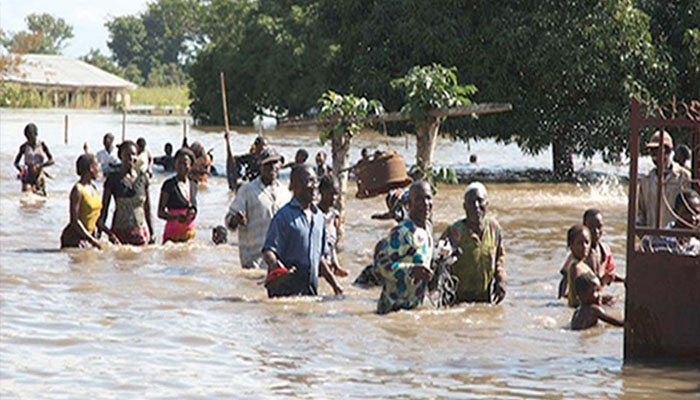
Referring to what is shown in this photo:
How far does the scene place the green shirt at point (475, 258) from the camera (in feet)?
33.2

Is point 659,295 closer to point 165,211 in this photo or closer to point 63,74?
point 165,211

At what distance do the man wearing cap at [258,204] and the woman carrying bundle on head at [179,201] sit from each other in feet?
5.09

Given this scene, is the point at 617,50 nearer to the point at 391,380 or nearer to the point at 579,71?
the point at 579,71

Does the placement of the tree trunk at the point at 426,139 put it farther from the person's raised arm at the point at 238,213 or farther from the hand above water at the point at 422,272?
the hand above water at the point at 422,272

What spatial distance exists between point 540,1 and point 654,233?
2091 cm

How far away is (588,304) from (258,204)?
11.0ft

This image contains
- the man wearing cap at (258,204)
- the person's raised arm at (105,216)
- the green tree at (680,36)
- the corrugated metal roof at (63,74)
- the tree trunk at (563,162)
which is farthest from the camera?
the corrugated metal roof at (63,74)

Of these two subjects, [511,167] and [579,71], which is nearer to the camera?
[579,71]

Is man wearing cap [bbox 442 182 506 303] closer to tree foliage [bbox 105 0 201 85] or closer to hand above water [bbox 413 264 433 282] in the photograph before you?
hand above water [bbox 413 264 433 282]

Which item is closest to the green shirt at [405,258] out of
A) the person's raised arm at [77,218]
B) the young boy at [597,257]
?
the young boy at [597,257]

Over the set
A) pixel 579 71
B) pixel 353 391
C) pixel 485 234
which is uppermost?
pixel 579 71

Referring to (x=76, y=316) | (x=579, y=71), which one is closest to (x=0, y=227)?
(x=76, y=316)

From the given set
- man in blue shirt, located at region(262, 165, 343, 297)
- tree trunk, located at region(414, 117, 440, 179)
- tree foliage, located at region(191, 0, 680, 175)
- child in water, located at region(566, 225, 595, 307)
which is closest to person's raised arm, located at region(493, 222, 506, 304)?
child in water, located at region(566, 225, 595, 307)

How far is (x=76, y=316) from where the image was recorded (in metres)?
10.5
